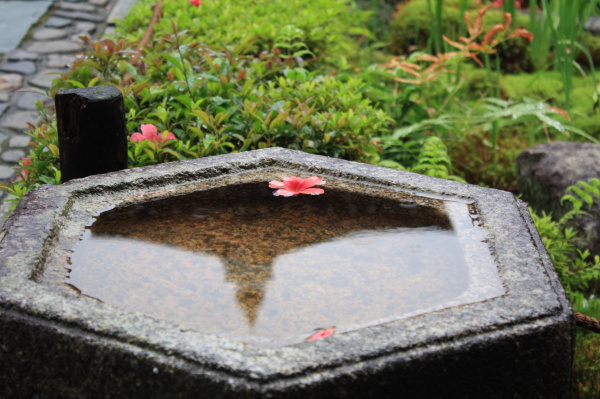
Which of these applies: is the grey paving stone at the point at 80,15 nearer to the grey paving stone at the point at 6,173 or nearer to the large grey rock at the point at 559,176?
the grey paving stone at the point at 6,173

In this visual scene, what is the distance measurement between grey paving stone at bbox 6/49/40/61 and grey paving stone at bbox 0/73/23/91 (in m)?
0.30

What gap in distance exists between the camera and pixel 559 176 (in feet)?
11.6

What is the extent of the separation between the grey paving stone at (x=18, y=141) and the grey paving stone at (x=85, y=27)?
1758 mm

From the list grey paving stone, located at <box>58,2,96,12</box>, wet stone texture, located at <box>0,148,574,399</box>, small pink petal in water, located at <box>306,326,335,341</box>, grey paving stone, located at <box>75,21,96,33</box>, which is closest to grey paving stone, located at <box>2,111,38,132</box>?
grey paving stone, located at <box>75,21,96,33</box>

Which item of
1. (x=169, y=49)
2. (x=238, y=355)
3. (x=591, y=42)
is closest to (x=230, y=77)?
(x=169, y=49)

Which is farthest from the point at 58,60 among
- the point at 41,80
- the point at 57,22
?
the point at 57,22

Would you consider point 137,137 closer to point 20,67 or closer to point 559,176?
point 559,176

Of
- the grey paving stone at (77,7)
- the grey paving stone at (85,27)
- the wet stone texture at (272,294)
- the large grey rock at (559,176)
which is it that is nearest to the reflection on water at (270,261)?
the wet stone texture at (272,294)

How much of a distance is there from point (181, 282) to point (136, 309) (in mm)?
147

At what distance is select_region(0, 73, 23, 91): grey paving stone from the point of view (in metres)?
4.69

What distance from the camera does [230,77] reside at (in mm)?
3295

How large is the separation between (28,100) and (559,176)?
128 inches

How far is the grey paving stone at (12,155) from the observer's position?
154 inches

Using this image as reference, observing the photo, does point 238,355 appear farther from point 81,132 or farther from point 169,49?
point 169,49
